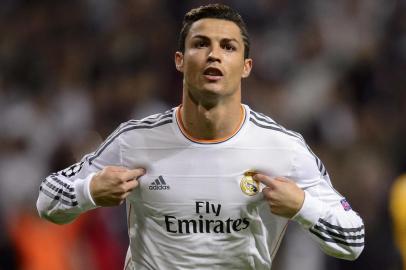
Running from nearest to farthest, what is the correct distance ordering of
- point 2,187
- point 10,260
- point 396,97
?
1. point 10,260
2. point 2,187
3. point 396,97

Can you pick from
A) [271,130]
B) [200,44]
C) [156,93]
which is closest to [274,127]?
[271,130]

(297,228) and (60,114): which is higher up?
(60,114)

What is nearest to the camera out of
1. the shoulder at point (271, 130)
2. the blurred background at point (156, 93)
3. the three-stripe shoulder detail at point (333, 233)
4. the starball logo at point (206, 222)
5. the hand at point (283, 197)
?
the hand at point (283, 197)

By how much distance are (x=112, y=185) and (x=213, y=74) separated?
709 millimetres

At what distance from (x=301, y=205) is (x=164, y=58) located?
611cm

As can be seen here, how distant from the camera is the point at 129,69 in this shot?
10.7 metres

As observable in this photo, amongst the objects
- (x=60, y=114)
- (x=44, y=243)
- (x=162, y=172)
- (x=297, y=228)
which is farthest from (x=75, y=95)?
(x=162, y=172)

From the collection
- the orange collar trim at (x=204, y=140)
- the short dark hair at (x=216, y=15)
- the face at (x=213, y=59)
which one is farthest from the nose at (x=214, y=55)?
the orange collar trim at (x=204, y=140)

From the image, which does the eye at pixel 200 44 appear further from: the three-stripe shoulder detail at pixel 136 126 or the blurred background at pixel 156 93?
the blurred background at pixel 156 93

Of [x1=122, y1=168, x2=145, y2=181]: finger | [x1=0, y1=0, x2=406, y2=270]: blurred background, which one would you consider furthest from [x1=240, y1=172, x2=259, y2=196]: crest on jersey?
[x1=0, y1=0, x2=406, y2=270]: blurred background

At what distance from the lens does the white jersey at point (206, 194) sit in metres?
5.09

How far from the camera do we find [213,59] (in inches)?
196

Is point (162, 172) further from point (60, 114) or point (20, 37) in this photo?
point (20, 37)

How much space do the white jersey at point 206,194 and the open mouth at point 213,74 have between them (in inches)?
13.5
